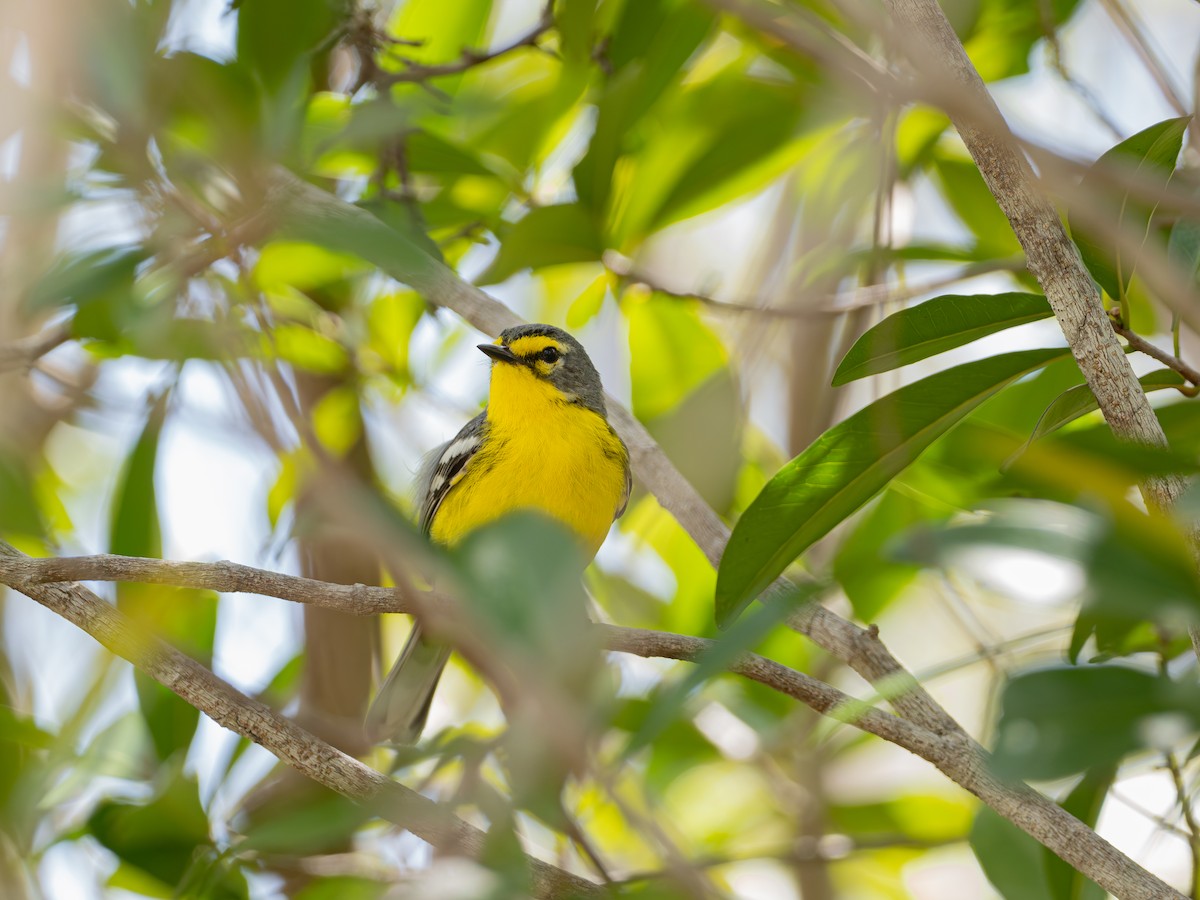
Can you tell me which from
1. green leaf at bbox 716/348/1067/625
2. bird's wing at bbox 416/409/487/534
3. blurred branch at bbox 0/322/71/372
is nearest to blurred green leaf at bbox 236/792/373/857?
green leaf at bbox 716/348/1067/625

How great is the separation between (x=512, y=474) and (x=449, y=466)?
13.4 inches

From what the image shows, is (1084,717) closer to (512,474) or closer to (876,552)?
(876,552)

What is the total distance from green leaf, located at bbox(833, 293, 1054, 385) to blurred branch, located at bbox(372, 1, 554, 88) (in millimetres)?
1758

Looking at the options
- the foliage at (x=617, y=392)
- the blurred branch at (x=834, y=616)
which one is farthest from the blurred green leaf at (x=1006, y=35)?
the blurred branch at (x=834, y=616)

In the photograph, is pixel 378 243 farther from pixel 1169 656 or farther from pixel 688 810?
pixel 688 810

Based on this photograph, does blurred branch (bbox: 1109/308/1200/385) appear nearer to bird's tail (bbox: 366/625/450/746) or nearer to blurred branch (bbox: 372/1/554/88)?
blurred branch (bbox: 372/1/554/88)

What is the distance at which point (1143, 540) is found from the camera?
3.99 ft

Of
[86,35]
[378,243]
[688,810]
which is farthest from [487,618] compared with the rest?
[688,810]

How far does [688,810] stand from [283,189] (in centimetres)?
259

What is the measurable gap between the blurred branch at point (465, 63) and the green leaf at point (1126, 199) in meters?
1.79

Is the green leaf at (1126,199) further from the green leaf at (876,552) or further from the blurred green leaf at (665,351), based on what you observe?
the blurred green leaf at (665,351)

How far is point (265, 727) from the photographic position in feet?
6.11

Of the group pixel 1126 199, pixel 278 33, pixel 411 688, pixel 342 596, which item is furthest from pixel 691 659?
pixel 411 688

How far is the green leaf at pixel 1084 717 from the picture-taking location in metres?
1.16
